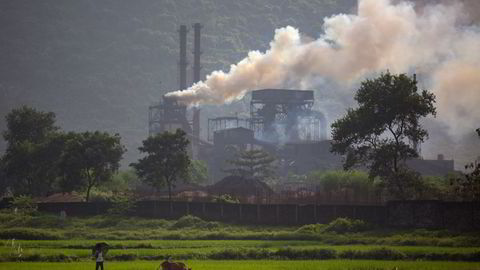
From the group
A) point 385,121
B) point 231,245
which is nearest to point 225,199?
point 385,121

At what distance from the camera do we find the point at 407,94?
295 feet

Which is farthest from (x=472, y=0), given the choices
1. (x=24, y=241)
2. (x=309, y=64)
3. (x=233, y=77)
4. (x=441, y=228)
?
(x=24, y=241)

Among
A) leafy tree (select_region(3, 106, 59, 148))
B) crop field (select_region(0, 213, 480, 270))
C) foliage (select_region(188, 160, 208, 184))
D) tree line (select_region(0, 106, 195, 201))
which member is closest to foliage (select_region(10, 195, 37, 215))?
crop field (select_region(0, 213, 480, 270))

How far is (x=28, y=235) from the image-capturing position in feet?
250

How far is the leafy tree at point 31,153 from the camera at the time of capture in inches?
4909

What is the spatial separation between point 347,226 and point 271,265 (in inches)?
903

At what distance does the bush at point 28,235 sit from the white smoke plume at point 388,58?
62.7 meters

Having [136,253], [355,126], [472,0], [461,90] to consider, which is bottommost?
[136,253]

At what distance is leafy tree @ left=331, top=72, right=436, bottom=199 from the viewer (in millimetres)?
89125

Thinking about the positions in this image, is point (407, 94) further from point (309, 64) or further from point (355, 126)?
point (309, 64)

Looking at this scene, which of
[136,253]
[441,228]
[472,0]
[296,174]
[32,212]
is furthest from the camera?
[296,174]

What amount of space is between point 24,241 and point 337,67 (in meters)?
74.0

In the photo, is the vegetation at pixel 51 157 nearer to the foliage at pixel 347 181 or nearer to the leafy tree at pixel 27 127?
the leafy tree at pixel 27 127

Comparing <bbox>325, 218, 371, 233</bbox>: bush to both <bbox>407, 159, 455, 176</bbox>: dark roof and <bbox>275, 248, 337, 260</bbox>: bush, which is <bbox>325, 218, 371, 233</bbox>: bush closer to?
<bbox>275, 248, 337, 260</bbox>: bush
